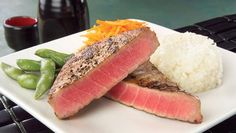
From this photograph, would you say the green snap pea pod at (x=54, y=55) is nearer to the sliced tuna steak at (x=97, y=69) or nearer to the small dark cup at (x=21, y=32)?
the sliced tuna steak at (x=97, y=69)

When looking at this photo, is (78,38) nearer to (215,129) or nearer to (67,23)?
(67,23)

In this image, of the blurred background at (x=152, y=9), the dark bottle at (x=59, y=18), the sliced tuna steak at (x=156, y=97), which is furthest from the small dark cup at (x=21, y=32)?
the blurred background at (x=152, y=9)

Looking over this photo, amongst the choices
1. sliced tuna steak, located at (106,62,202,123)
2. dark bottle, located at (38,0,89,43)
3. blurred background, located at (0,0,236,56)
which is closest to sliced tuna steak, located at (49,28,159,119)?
sliced tuna steak, located at (106,62,202,123)

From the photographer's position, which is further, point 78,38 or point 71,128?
point 78,38

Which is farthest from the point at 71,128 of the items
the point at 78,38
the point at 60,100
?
the point at 78,38

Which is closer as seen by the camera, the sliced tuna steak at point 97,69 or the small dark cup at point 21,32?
the sliced tuna steak at point 97,69
